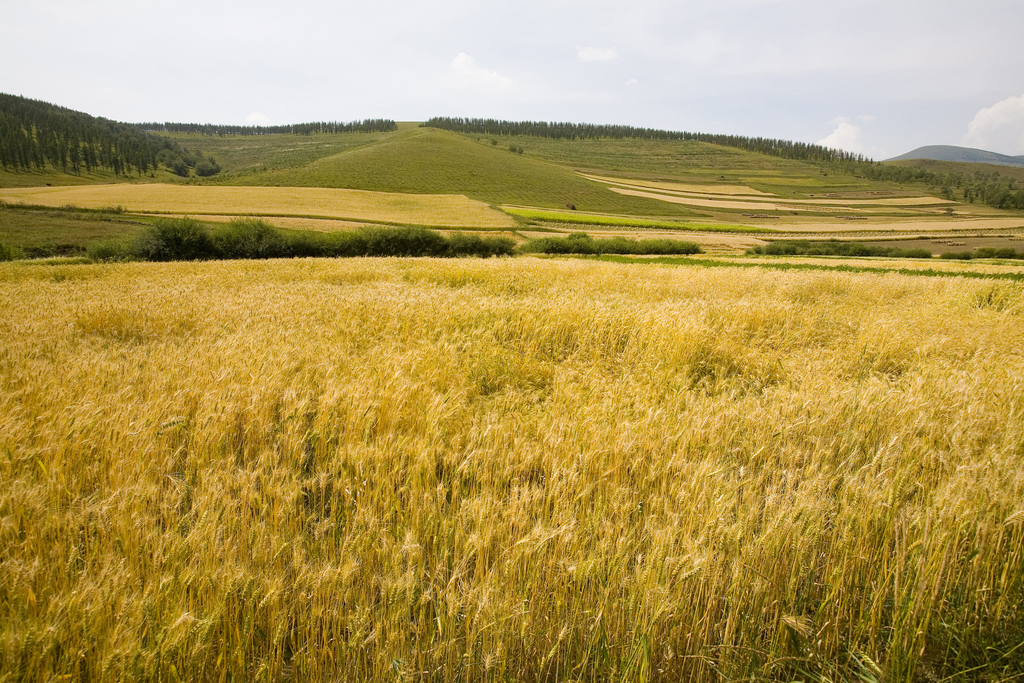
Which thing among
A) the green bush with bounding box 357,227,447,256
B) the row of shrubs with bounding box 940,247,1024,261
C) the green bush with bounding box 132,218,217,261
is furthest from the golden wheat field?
the row of shrubs with bounding box 940,247,1024,261

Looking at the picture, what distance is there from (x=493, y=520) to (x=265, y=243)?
36.2 meters

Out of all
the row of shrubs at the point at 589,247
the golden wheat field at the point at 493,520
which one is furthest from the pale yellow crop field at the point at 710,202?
the golden wheat field at the point at 493,520

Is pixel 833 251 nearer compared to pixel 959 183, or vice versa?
pixel 833 251

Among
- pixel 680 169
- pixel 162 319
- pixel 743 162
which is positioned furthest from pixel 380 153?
pixel 743 162

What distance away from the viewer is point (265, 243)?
32.3 m

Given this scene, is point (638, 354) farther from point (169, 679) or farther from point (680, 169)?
point (680, 169)

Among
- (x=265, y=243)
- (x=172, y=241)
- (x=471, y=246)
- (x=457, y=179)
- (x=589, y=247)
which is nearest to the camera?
(x=172, y=241)

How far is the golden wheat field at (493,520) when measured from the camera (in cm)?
158

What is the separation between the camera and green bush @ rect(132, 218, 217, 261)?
28578 millimetres

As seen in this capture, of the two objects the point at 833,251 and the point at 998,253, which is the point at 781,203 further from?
the point at 833,251

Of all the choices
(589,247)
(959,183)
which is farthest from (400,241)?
(959,183)

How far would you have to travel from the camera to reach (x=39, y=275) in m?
15.5

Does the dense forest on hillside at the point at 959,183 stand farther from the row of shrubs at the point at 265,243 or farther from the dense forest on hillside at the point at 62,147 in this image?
the dense forest on hillside at the point at 62,147

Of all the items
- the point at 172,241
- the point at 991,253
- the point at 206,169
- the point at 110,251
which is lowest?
the point at 110,251
